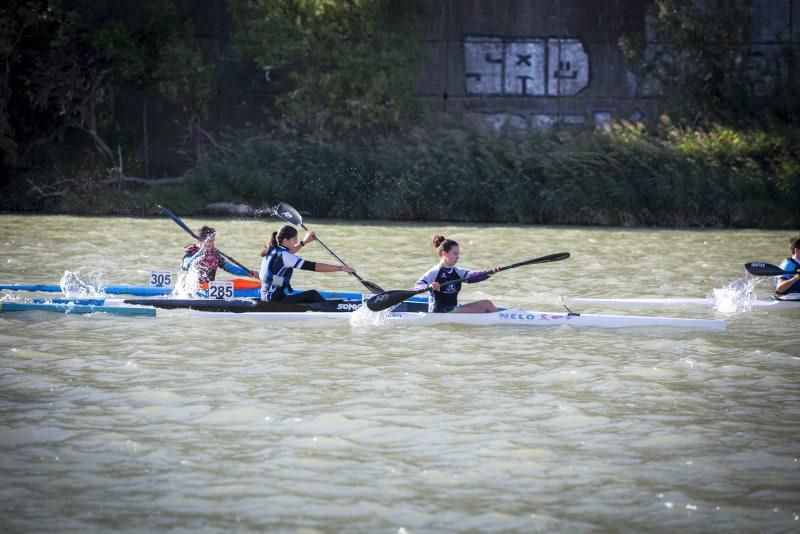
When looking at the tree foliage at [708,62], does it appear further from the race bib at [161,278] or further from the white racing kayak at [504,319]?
the race bib at [161,278]

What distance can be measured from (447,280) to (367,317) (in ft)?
3.24

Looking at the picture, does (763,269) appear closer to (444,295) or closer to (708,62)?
(444,295)

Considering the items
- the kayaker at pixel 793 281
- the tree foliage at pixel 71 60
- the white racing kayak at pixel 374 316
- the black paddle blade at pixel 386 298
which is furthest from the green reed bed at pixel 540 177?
the black paddle blade at pixel 386 298

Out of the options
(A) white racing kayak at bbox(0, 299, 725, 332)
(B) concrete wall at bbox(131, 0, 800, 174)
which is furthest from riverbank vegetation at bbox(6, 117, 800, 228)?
(A) white racing kayak at bbox(0, 299, 725, 332)

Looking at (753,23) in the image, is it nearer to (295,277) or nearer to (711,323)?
(295,277)

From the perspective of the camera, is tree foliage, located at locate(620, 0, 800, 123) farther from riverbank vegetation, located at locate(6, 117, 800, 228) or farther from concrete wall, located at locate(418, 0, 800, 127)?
riverbank vegetation, located at locate(6, 117, 800, 228)

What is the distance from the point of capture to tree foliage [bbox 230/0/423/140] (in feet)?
98.4

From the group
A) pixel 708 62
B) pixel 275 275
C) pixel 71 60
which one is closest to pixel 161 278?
pixel 275 275

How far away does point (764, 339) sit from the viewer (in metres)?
12.3

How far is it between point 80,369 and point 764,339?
22.6 ft

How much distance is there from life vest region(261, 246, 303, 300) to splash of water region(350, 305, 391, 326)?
0.85m

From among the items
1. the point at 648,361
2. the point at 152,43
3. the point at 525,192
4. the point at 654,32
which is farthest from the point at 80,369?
the point at 654,32

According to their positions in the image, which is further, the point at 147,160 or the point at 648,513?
the point at 147,160

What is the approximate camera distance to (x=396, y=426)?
332 inches
